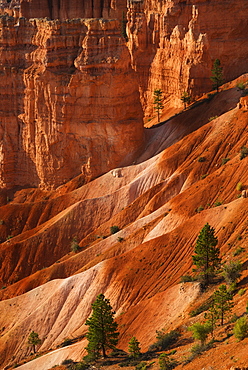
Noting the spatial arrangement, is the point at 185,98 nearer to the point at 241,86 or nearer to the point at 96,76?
the point at 241,86

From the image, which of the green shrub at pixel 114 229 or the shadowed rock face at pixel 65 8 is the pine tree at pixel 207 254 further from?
the shadowed rock face at pixel 65 8

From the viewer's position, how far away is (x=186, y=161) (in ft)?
199

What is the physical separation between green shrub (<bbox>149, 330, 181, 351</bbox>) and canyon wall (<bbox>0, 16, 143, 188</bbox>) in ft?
108

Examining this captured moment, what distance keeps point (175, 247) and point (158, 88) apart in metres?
36.7

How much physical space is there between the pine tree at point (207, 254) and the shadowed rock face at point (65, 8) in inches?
2603

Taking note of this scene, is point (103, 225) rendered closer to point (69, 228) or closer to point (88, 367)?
point (69, 228)

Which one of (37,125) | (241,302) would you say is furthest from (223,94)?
(241,302)

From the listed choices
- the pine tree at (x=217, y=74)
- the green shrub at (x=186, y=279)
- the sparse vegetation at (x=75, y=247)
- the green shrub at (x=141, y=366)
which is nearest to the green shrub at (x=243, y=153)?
the green shrub at (x=186, y=279)

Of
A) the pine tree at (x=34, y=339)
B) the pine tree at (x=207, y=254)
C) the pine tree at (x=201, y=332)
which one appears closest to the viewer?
the pine tree at (x=201, y=332)

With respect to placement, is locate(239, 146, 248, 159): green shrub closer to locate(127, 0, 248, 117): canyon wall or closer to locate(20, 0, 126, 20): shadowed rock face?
locate(127, 0, 248, 117): canyon wall

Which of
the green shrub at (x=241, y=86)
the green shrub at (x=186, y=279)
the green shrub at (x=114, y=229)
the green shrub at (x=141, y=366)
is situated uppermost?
the green shrub at (x=241, y=86)

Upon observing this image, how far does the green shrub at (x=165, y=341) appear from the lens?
34250 mm

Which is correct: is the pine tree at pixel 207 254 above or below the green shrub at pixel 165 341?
above

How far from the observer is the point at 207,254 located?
1560 inches
